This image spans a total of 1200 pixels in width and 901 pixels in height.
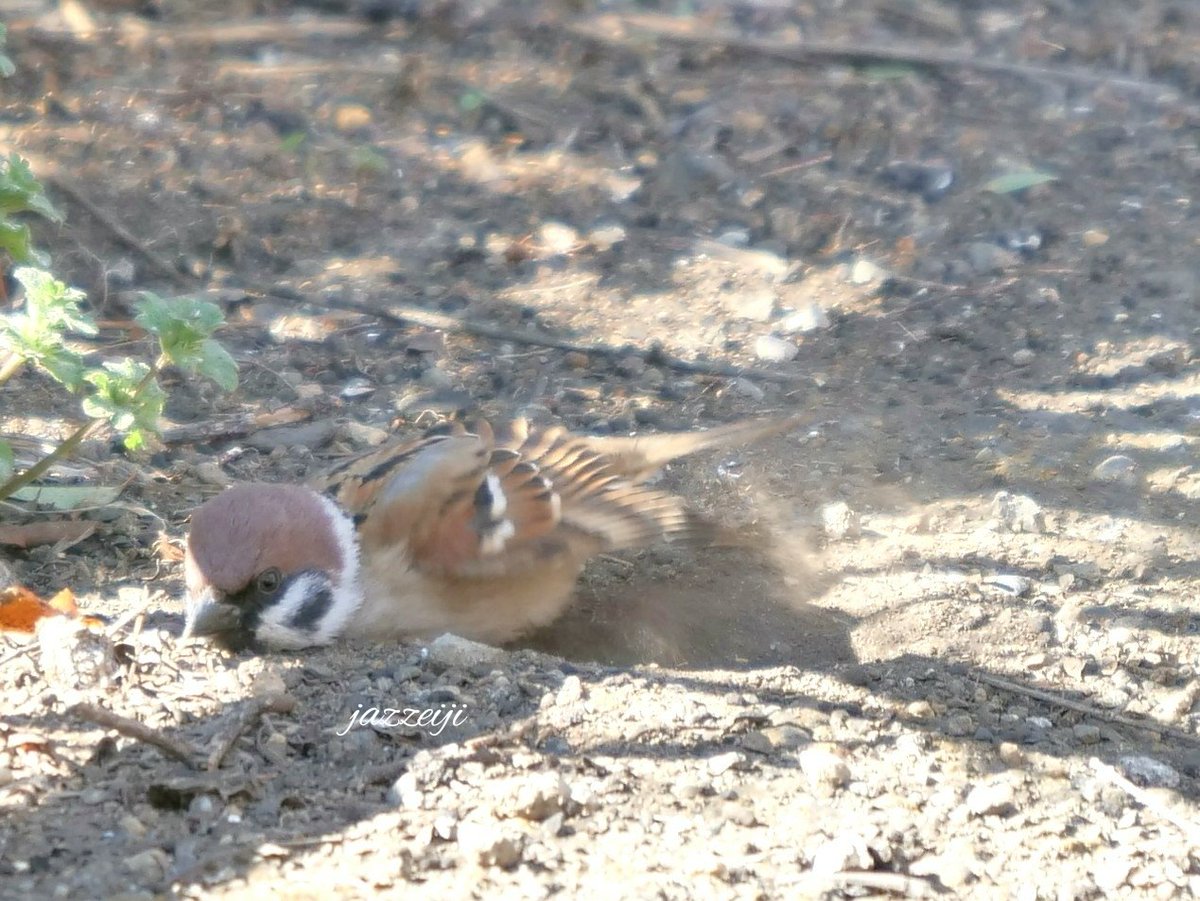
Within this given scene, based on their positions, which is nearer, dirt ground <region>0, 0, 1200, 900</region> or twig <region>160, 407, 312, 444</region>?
dirt ground <region>0, 0, 1200, 900</region>

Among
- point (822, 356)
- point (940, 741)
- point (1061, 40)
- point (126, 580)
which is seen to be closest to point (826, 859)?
point (940, 741)

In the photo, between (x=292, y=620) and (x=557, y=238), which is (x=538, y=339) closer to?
(x=557, y=238)

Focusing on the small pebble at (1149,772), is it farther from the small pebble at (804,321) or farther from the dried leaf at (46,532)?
the dried leaf at (46,532)

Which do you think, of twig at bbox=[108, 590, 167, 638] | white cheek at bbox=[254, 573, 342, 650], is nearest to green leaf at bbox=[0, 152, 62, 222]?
twig at bbox=[108, 590, 167, 638]

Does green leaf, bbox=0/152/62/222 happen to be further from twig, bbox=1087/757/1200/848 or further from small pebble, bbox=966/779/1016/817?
twig, bbox=1087/757/1200/848

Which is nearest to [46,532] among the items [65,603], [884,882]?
[65,603]

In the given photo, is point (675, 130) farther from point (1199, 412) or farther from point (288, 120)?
point (1199, 412)

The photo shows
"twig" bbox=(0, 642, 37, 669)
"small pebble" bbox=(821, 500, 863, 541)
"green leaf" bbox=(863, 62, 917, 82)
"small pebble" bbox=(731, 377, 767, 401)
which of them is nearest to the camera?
"twig" bbox=(0, 642, 37, 669)

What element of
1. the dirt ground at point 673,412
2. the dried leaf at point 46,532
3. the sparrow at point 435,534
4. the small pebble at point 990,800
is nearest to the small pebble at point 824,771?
the dirt ground at point 673,412
